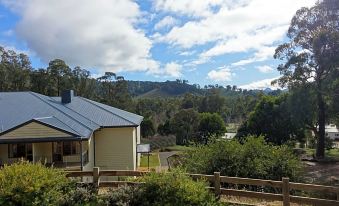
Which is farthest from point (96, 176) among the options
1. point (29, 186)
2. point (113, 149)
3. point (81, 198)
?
point (113, 149)

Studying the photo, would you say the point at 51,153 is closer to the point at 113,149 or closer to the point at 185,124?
the point at 113,149

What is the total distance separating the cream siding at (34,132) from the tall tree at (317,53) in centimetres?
2425

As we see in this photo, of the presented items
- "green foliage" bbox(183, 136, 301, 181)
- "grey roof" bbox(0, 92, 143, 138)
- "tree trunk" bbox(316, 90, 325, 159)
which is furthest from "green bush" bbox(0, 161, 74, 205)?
"tree trunk" bbox(316, 90, 325, 159)

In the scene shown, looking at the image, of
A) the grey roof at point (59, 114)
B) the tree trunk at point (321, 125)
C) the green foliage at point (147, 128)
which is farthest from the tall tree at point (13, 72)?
the tree trunk at point (321, 125)

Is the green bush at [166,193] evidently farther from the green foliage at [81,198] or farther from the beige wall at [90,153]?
the beige wall at [90,153]

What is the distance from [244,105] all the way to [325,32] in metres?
71.8

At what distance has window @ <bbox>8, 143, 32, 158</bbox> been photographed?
25342mm

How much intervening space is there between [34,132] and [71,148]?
3353mm

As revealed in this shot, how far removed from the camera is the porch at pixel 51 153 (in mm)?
25156

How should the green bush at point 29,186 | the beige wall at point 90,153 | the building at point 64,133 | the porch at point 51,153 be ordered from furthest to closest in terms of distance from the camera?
the beige wall at point 90,153 < the porch at point 51,153 < the building at point 64,133 < the green bush at point 29,186

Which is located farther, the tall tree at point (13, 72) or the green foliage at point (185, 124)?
the green foliage at point (185, 124)

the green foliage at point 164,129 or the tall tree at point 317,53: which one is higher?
the tall tree at point 317,53

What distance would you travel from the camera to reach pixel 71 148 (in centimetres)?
2678

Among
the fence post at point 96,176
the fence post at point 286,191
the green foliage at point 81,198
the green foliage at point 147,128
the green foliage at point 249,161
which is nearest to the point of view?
the fence post at point 286,191
